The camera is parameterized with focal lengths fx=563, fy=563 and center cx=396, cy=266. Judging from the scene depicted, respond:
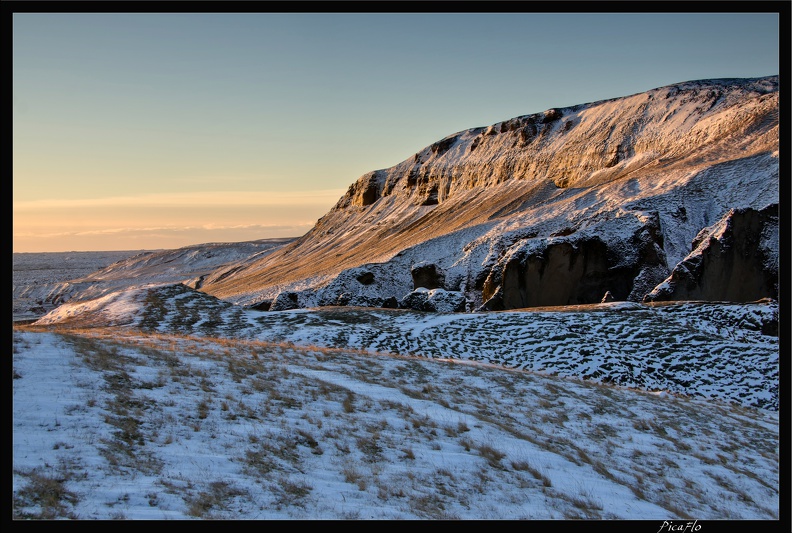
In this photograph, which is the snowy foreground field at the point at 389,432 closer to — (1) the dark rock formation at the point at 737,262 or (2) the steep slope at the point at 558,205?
(1) the dark rock formation at the point at 737,262

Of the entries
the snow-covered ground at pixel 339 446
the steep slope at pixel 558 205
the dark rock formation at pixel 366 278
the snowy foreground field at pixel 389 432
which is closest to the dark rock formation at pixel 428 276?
the steep slope at pixel 558 205

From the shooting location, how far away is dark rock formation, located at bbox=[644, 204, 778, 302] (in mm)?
26688

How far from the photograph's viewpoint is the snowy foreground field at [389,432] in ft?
20.4

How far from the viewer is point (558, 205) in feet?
159

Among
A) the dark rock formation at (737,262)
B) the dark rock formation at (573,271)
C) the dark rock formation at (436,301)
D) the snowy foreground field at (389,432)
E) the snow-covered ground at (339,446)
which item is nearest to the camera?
the snow-covered ground at (339,446)

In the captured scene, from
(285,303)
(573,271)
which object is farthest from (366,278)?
(573,271)

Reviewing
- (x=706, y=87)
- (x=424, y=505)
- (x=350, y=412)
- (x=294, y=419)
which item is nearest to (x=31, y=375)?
(x=294, y=419)

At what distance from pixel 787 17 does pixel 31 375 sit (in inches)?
470
